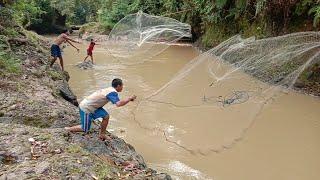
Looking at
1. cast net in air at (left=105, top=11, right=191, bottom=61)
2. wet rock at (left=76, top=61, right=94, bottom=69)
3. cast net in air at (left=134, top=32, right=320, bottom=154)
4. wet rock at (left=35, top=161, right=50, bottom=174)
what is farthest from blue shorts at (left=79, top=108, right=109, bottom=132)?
wet rock at (left=76, top=61, right=94, bottom=69)

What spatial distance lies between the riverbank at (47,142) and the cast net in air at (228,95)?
1930mm

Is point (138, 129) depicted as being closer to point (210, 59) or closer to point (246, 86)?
point (246, 86)

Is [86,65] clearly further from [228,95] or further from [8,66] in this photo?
[228,95]

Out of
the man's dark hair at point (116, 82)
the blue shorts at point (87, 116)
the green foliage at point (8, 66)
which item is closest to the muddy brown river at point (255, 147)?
the blue shorts at point (87, 116)

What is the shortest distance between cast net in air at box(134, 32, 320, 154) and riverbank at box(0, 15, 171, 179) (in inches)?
76.0

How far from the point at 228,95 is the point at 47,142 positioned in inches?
168

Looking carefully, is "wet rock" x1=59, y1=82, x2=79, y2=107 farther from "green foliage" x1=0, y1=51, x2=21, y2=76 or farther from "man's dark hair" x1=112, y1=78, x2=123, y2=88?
"man's dark hair" x1=112, y1=78, x2=123, y2=88

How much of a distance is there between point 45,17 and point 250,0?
844 inches

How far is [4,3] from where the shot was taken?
13289 millimetres

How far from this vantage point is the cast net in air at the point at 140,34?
51.0 ft

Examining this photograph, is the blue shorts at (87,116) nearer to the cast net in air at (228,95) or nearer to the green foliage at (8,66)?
the cast net in air at (228,95)

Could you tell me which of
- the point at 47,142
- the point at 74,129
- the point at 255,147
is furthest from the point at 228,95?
the point at 47,142

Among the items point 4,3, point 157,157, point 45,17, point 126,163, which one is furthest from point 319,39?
point 45,17

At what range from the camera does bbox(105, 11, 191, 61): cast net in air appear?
1555 centimetres
